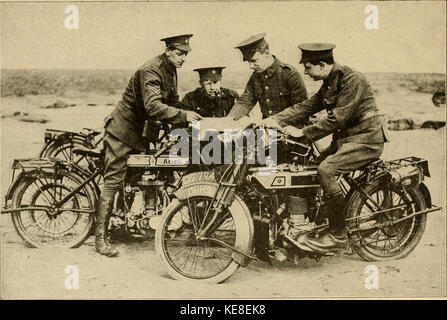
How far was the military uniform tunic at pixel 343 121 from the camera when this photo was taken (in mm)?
4398

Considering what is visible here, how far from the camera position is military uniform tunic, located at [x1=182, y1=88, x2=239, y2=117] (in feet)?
15.7

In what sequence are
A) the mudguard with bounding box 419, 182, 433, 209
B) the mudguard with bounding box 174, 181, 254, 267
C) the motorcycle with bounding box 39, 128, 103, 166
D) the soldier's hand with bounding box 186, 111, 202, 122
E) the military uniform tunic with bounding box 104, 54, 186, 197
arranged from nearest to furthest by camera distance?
the mudguard with bounding box 174, 181, 254, 267, the soldier's hand with bounding box 186, 111, 202, 122, the military uniform tunic with bounding box 104, 54, 186, 197, the mudguard with bounding box 419, 182, 433, 209, the motorcycle with bounding box 39, 128, 103, 166

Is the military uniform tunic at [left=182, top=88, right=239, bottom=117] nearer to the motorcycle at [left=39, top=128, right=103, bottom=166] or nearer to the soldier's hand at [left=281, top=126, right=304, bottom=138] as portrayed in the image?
the soldier's hand at [left=281, top=126, right=304, bottom=138]

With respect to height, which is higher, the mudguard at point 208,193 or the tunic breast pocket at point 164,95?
the tunic breast pocket at point 164,95

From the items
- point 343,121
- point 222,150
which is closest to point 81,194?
point 222,150

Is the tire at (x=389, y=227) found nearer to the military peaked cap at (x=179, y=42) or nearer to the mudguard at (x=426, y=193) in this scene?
the mudguard at (x=426, y=193)

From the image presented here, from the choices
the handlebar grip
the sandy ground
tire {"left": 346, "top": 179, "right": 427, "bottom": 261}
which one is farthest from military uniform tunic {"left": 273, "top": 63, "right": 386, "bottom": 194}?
the handlebar grip

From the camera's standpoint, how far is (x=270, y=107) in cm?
471

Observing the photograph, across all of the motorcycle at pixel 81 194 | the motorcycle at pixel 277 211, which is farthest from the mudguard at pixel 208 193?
the motorcycle at pixel 81 194

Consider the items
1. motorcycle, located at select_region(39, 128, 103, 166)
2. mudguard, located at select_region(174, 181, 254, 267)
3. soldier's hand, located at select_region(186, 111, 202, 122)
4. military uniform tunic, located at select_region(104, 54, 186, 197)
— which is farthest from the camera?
motorcycle, located at select_region(39, 128, 103, 166)

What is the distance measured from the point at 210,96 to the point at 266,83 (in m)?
0.50

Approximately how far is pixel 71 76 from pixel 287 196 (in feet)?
7.15

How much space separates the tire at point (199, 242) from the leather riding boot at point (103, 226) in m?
0.49

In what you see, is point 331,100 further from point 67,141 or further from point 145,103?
point 67,141
